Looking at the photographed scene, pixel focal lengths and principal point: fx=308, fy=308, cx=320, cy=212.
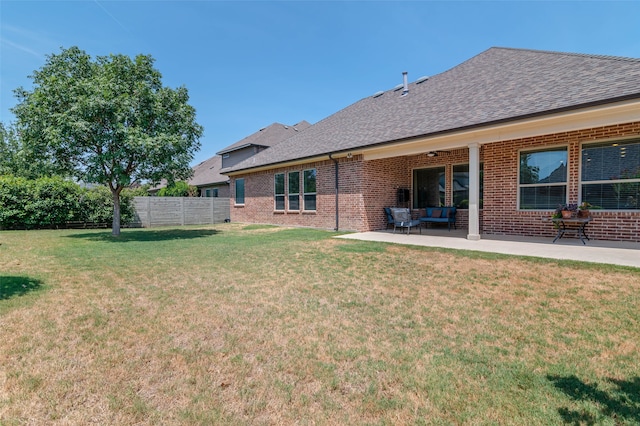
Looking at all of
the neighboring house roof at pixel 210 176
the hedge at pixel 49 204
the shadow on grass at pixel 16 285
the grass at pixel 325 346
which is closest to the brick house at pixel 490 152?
the grass at pixel 325 346

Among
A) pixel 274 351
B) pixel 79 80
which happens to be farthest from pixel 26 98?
pixel 274 351

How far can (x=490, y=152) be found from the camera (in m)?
10.1

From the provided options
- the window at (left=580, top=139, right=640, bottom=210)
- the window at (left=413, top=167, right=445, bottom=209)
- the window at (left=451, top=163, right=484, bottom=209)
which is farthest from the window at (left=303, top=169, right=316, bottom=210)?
the window at (left=580, top=139, right=640, bottom=210)

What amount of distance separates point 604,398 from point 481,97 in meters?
9.86

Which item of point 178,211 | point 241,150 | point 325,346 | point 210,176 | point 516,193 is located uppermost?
point 241,150

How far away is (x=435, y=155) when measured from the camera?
40.7ft

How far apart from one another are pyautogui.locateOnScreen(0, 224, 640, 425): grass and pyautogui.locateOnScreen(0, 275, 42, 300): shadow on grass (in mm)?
25

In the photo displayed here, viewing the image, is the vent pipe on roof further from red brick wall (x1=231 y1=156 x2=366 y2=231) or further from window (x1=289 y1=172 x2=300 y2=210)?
window (x1=289 y1=172 x2=300 y2=210)

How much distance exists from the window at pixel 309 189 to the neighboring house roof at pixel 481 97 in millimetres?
903

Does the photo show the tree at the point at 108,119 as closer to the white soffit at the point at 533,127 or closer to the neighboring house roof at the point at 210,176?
the white soffit at the point at 533,127

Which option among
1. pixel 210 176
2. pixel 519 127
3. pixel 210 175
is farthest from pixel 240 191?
pixel 519 127

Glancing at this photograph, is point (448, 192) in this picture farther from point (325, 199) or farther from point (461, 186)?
point (325, 199)

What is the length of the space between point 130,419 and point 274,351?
121cm

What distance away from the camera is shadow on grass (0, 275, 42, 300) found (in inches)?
175
